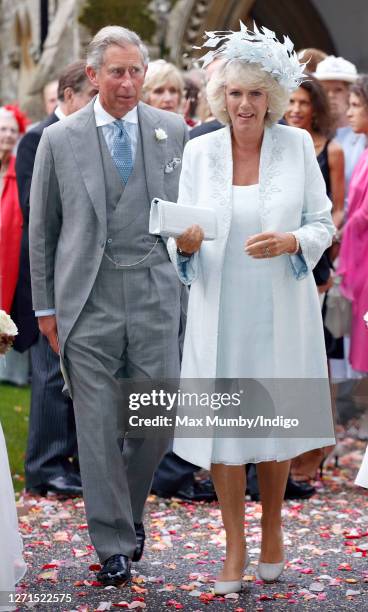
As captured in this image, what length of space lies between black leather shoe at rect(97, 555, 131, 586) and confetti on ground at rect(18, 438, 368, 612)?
0.13 ft

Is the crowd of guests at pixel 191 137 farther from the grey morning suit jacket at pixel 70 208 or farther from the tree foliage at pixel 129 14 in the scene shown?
the tree foliage at pixel 129 14

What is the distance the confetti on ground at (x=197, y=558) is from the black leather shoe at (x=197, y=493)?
6cm

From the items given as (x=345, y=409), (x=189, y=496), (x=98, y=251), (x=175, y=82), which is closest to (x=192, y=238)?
(x=98, y=251)

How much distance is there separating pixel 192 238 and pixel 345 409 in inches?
158

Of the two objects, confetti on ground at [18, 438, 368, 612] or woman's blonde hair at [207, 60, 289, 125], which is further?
woman's blonde hair at [207, 60, 289, 125]

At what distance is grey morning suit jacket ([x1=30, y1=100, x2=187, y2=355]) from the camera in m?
5.63

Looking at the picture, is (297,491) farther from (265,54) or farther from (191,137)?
(265,54)

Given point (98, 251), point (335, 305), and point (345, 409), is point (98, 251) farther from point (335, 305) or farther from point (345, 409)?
point (345, 409)

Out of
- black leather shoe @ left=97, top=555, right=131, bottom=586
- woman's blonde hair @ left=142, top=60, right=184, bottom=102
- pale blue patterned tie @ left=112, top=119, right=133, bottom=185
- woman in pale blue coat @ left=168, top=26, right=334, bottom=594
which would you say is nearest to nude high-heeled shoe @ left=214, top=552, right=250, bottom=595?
woman in pale blue coat @ left=168, top=26, right=334, bottom=594

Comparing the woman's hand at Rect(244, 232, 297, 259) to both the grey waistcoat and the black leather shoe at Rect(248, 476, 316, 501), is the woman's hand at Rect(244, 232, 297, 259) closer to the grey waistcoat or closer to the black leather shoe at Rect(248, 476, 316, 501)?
the grey waistcoat

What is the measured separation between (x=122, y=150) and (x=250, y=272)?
79cm

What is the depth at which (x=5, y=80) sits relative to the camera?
17.2 m

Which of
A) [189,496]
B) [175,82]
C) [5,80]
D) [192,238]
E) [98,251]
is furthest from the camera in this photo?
[5,80]

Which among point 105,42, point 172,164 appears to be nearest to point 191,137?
point 172,164
